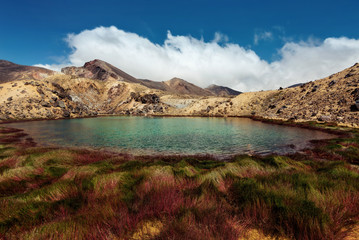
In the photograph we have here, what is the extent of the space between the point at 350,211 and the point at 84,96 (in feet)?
601

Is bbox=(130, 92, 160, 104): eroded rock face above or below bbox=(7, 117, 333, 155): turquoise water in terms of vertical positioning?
above

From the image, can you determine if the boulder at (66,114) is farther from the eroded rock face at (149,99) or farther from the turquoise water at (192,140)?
the turquoise water at (192,140)

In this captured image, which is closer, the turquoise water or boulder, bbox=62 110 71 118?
the turquoise water

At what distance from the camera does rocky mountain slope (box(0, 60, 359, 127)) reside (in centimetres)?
4616

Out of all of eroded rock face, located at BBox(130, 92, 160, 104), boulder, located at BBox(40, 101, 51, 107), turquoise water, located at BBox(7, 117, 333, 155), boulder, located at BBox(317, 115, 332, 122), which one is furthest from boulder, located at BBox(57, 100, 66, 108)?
boulder, located at BBox(317, 115, 332, 122)

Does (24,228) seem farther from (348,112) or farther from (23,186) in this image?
(348,112)

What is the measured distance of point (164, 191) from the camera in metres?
3.85

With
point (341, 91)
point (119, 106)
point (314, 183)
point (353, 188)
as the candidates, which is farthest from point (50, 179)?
point (119, 106)

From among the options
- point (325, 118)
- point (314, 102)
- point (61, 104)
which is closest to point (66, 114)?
point (61, 104)

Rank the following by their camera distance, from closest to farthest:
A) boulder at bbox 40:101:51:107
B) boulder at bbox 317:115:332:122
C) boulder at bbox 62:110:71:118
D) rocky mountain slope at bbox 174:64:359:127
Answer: boulder at bbox 317:115:332:122, rocky mountain slope at bbox 174:64:359:127, boulder at bbox 40:101:51:107, boulder at bbox 62:110:71:118

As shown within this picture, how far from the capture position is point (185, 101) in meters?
130

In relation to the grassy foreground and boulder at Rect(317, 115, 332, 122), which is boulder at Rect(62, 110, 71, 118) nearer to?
the grassy foreground

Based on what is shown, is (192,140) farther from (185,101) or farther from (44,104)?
(185,101)

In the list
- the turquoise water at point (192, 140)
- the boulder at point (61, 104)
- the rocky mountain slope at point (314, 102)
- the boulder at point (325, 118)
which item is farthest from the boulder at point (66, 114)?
the boulder at point (325, 118)
